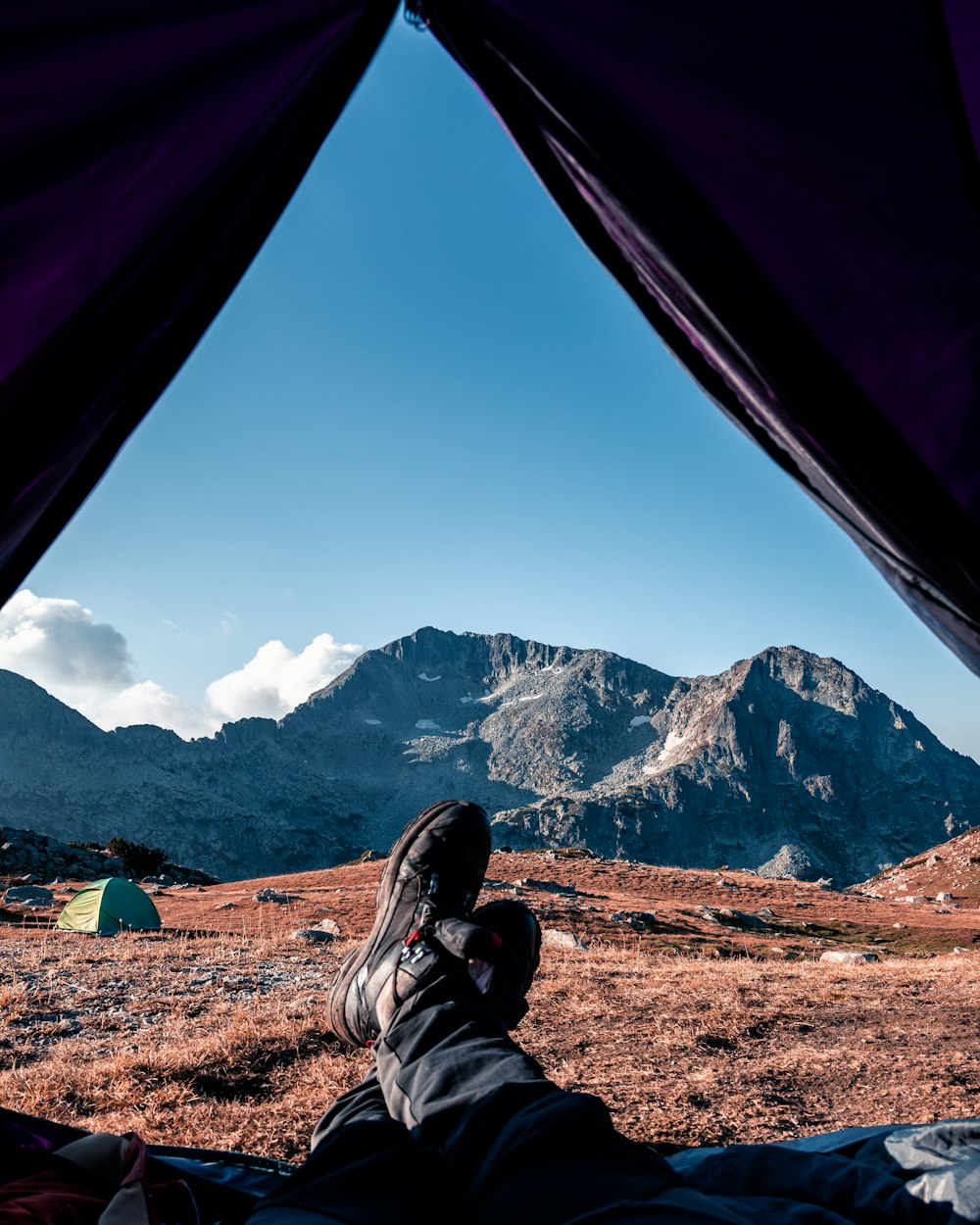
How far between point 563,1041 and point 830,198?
15.1ft

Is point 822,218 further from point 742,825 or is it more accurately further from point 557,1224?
point 742,825

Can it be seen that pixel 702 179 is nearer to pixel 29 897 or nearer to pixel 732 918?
pixel 29 897

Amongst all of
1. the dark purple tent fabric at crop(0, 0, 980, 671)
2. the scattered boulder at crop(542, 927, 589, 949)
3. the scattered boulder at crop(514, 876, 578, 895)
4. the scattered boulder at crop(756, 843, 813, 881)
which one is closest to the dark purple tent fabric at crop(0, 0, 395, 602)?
the dark purple tent fabric at crop(0, 0, 980, 671)

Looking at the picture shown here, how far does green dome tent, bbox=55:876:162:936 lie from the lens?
1389 centimetres

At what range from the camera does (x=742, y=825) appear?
16338 cm

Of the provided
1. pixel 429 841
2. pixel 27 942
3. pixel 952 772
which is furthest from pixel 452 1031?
pixel 952 772

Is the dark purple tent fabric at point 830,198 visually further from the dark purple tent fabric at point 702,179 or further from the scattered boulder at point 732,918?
the scattered boulder at point 732,918

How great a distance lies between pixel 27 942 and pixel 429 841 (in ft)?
30.4

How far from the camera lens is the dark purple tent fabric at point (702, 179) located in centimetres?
210

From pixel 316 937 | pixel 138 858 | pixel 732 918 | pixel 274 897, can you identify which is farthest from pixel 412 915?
pixel 138 858

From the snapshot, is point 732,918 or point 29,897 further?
point 732,918

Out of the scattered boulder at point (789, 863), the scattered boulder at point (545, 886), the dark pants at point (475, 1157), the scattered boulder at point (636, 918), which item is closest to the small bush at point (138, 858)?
the scattered boulder at point (545, 886)

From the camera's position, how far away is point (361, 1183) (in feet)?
5.42

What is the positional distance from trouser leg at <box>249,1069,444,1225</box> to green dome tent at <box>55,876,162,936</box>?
14.1m
